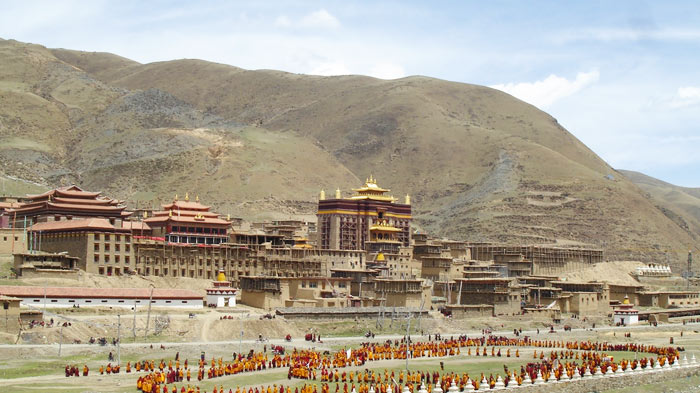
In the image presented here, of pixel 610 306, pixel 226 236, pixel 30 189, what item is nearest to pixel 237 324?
pixel 226 236

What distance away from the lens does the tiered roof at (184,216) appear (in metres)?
Answer: 120

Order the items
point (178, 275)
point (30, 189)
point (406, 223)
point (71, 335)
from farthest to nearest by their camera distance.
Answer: point (30, 189) → point (406, 223) → point (178, 275) → point (71, 335)

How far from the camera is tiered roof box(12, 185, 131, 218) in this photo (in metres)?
122

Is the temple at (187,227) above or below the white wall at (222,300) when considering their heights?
above

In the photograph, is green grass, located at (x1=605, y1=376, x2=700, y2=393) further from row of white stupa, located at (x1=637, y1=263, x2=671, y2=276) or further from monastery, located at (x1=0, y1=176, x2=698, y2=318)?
row of white stupa, located at (x1=637, y1=263, x2=671, y2=276)

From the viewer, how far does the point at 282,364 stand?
76438 mm

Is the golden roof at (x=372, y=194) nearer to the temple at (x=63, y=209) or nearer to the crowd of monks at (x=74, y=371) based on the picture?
the temple at (x=63, y=209)

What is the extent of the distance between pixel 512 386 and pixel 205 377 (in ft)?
63.2

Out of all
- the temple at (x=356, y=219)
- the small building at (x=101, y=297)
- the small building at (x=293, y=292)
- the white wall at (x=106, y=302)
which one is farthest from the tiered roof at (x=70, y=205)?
the temple at (x=356, y=219)

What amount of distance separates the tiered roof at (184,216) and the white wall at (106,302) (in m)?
22.0

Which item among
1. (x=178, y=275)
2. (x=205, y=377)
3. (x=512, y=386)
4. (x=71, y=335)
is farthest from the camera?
(x=178, y=275)

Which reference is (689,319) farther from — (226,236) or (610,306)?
(226,236)

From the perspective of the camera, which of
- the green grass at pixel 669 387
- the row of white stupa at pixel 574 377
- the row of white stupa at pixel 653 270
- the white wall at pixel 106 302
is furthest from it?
the row of white stupa at pixel 653 270

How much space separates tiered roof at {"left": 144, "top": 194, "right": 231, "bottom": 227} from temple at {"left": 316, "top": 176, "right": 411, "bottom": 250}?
2236cm
